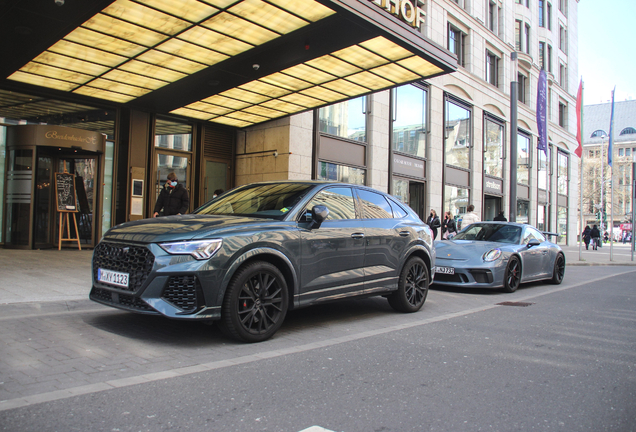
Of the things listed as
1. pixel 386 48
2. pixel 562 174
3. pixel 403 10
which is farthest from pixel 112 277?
pixel 562 174

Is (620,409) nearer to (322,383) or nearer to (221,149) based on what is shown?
(322,383)

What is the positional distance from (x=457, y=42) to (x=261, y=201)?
2249 centimetres

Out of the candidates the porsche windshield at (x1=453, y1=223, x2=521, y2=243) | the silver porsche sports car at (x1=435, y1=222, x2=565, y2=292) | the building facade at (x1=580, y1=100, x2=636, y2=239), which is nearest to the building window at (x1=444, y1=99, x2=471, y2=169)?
the silver porsche sports car at (x1=435, y1=222, x2=565, y2=292)

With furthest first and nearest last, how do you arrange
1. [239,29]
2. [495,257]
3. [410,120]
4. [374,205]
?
1. [410,120]
2. [239,29]
3. [495,257]
4. [374,205]

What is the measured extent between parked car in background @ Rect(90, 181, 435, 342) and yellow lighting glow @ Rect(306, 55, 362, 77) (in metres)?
5.55

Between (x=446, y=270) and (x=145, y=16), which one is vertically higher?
(x=145, y=16)

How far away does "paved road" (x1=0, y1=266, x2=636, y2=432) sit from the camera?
2.92 metres

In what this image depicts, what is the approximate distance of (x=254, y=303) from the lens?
181 inches

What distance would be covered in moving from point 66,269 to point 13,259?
1.95m

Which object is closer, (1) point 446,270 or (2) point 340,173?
(1) point 446,270

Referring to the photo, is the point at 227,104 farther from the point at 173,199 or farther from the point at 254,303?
the point at 254,303

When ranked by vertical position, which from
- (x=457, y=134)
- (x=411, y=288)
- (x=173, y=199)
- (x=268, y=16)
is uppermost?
(x=457, y=134)

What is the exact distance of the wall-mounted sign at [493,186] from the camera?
88.8 feet

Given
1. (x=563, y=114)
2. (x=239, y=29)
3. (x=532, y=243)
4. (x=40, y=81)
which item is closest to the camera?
(x=239, y=29)
